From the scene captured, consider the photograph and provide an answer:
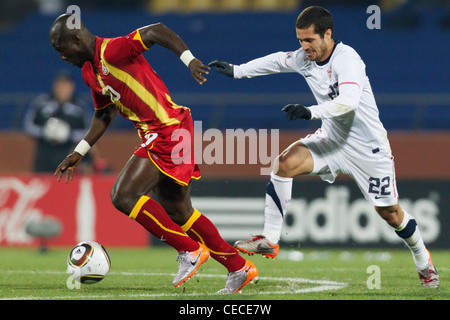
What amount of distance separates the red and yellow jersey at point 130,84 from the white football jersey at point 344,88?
75 centimetres

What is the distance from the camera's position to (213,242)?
6.07m

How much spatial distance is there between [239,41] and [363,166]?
11.3 metres

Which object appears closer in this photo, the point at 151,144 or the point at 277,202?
the point at 151,144

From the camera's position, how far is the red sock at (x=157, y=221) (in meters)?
5.75

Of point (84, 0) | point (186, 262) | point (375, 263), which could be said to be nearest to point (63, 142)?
point (375, 263)

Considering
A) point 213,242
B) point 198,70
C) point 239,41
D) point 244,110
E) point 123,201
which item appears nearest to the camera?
point 198,70

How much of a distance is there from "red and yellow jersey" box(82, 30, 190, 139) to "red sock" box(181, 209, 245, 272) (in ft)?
2.48

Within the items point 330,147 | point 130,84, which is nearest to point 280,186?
point 330,147

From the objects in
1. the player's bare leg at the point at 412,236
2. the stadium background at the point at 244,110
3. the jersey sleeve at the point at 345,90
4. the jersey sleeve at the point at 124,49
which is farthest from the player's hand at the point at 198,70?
the stadium background at the point at 244,110

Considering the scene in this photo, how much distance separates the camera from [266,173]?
38.0 ft

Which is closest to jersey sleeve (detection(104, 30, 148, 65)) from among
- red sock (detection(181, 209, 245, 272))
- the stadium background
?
red sock (detection(181, 209, 245, 272))

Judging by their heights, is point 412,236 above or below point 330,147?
below

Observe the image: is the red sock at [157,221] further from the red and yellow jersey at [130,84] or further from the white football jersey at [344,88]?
the white football jersey at [344,88]

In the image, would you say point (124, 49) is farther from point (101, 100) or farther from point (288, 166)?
point (288, 166)
